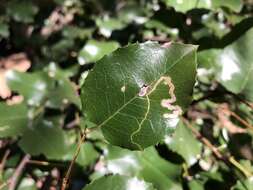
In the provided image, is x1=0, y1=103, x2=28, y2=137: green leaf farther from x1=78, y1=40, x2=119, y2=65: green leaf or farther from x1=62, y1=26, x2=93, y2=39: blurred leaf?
x1=62, y1=26, x2=93, y2=39: blurred leaf

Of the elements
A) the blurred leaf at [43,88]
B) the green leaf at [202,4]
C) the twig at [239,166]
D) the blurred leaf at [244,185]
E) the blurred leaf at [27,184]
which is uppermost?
the green leaf at [202,4]

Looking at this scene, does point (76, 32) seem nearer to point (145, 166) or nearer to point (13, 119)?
point (13, 119)

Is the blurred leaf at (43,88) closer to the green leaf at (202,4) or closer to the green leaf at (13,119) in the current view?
the green leaf at (13,119)

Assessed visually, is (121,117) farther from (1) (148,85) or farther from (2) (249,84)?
(2) (249,84)

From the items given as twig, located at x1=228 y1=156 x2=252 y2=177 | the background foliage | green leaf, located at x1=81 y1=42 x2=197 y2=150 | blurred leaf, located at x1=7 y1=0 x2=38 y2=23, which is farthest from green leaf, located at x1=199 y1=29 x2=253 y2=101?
blurred leaf, located at x1=7 y1=0 x2=38 y2=23

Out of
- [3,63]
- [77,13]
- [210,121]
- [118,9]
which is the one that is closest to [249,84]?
[210,121]

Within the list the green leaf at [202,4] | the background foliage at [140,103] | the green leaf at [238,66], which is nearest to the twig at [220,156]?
the background foliage at [140,103]

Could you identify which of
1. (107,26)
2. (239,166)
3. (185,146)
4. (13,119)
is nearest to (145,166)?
→ (185,146)
